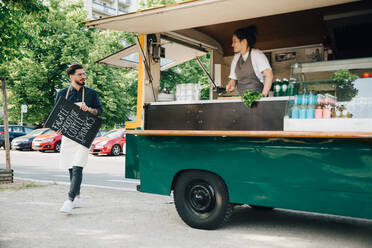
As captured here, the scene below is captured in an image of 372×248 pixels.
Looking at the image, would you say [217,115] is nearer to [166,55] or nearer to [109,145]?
[166,55]

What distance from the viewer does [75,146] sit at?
5211 mm

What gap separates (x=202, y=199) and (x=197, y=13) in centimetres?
220

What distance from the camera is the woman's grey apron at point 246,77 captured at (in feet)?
15.3

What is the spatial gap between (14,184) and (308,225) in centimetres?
580

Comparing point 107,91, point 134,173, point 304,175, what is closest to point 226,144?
point 304,175

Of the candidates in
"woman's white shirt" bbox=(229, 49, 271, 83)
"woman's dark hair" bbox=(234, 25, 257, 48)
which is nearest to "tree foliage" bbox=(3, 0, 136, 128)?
"woman's dark hair" bbox=(234, 25, 257, 48)

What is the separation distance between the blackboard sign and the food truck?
605 mm

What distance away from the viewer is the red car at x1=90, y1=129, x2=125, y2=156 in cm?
1641

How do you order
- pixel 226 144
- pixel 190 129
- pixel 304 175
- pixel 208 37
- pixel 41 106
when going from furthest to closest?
pixel 41 106
pixel 208 37
pixel 190 129
pixel 226 144
pixel 304 175

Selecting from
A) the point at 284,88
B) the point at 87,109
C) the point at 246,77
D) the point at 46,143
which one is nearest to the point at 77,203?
the point at 87,109

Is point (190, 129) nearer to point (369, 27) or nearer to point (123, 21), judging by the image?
point (123, 21)

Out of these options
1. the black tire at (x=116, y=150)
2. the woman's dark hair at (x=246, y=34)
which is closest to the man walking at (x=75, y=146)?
the woman's dark hair at (x=246, y=34)

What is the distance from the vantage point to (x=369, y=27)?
17.2 ft

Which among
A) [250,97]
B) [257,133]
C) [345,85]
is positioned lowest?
[257,133]
